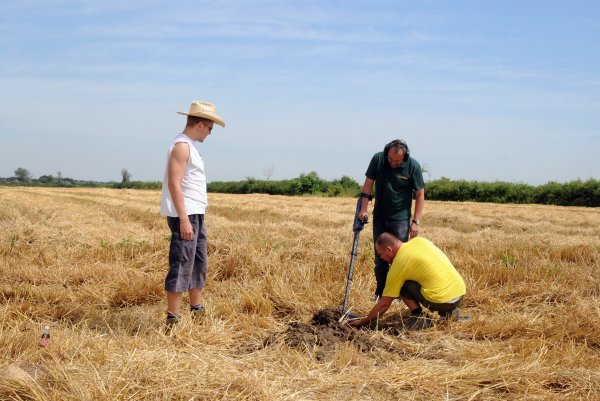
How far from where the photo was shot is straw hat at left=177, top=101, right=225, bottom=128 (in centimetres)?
490

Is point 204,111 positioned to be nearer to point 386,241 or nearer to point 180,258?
point 180,258

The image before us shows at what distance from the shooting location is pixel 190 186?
16.1 ft

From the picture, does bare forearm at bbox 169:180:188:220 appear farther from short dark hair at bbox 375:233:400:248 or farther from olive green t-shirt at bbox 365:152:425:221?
olive green t-shirt at bbox 365:152:425:221

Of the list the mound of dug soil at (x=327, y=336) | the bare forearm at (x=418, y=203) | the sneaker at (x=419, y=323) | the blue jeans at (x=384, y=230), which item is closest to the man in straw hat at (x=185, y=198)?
the mound of dug soil at (x=327, y=336)

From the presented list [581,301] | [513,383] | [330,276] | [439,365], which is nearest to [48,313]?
[330,276]

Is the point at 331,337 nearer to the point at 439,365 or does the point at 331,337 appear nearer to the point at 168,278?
the point at 439,365

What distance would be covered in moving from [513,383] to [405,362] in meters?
0.76

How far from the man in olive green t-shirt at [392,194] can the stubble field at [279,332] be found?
727 millimetres

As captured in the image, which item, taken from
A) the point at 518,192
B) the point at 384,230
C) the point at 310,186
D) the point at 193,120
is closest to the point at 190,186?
the point at 193,120

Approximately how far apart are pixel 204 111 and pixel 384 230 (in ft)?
8.41

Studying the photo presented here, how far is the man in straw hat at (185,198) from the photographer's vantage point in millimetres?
4758

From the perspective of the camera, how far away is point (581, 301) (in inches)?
223

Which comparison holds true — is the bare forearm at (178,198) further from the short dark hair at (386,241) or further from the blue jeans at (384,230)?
the blue jeans at (384,230)

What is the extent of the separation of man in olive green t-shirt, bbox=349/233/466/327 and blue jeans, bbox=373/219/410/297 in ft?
3.00
